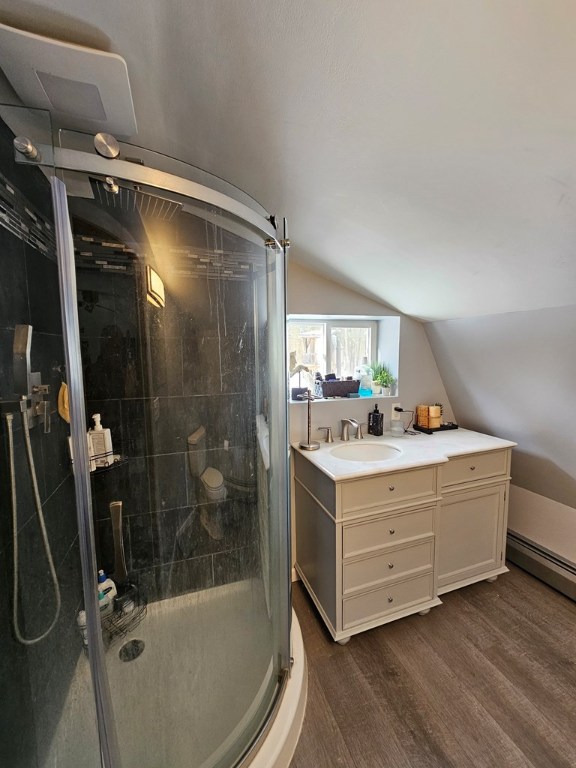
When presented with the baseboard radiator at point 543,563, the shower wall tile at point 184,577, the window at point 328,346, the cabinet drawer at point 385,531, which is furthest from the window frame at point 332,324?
the baseboard radiator at point 543,563

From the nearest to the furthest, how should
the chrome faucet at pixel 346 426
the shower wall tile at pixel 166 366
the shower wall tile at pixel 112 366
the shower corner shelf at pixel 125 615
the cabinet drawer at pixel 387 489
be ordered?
the shower corner shelf at pixel 125 615 → the shower wall tile at pixel 112 366 → the shower wall tile at pixel 166 366 → the cabinet drawer at pixel 387 489 → the chrome faucet at pixel 346 426

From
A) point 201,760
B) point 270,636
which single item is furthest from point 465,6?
point 201,760

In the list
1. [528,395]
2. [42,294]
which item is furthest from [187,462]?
[528,395]

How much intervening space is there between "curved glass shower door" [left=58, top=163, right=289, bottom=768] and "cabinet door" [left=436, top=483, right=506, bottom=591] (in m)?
1.01

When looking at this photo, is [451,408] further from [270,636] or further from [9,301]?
[9,301]

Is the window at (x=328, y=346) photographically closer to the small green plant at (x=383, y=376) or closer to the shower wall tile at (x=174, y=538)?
the small green plant at (x=383, y=376)

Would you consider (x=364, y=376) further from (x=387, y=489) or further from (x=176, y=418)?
(x=176, y=418)

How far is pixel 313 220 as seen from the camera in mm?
1386

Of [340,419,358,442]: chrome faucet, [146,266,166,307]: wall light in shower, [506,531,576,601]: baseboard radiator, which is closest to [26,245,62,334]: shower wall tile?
[146,266,166,307]: wall light in shower

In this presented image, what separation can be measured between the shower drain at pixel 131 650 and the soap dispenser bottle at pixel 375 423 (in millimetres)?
1595

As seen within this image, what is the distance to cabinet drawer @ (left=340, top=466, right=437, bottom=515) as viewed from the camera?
57.9 inches

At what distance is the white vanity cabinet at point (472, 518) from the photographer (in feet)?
5.74

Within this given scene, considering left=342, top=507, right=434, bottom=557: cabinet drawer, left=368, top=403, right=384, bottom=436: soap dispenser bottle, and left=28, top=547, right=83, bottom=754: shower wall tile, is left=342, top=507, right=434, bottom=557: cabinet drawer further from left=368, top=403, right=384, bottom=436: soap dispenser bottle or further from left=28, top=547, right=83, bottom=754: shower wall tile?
left=28, top=547, right=83, bottom=754: shower wall tile

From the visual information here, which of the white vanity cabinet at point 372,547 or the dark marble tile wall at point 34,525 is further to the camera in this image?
the white vanity cabinet at point 372,547
